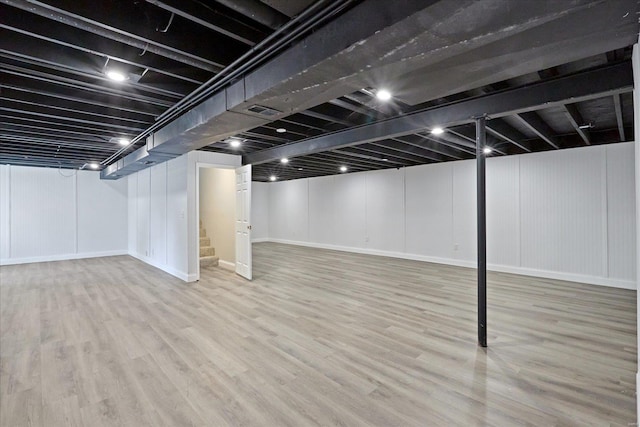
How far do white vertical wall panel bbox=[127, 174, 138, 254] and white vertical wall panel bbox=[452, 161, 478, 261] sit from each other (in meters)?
8.21

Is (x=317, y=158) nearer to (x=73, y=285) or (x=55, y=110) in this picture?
(x=55, y=110)

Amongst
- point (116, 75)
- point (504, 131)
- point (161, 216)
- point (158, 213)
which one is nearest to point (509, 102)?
point (504, 131)

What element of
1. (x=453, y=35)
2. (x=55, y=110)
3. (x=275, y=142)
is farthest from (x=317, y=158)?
(x=453, y=35)

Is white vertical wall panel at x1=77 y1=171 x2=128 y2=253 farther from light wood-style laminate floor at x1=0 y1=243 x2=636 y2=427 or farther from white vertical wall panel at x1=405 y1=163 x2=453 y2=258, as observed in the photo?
white vertical wall panel at x1=405 y1=163 x2=453 y2=258

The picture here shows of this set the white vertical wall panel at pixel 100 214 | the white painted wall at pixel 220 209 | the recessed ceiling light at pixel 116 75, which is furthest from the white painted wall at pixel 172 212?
the recessed ceiling light at pixel 116 75

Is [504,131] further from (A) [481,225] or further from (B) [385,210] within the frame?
(B) [385,210]

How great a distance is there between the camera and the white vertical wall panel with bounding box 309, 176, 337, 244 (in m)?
10.2

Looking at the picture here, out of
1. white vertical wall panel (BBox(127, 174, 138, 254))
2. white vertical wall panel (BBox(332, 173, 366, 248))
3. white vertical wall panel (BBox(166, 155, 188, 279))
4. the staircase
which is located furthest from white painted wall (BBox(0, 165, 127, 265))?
white vertical wall panel (BBox(332, 173, 366, 248))

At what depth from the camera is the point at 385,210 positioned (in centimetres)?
873

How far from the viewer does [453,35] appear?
1.60m

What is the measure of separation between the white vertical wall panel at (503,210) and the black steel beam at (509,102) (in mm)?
3700

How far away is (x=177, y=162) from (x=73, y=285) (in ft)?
9.41

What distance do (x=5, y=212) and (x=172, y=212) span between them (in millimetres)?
5073

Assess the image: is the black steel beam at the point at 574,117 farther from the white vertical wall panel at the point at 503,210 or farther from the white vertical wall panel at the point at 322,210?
the white vertical wall panel at the point at 322,210
